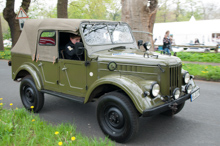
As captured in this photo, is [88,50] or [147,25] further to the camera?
[147,25]

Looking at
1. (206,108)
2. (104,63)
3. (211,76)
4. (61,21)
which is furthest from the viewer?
(211,76)

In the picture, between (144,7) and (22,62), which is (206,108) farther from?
(144,7)

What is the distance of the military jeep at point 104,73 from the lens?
11.1ft

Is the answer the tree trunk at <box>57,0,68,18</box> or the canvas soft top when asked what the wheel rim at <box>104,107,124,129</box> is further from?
the tree trunk at <box>57,0,68,18</box>

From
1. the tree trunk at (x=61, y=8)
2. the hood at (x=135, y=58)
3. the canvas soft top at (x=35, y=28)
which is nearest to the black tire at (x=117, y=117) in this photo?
the hood at (x=135, y=58)

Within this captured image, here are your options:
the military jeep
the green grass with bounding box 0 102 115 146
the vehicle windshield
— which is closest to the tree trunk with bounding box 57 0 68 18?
the military jeep

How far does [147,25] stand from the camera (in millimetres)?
8945

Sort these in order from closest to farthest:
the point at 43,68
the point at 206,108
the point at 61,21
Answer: the point at 61,21, the point at 43,68, the point at 206,108

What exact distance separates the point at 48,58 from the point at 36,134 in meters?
1.73

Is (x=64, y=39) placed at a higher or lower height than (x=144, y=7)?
lower

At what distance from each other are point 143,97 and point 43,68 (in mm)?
2508

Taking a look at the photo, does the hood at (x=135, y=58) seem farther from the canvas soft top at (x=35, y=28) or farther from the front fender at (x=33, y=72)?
the front fender at (x=33, y=72)

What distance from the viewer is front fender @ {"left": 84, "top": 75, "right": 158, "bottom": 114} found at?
323 cm

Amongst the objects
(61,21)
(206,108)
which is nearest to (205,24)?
(206,108)
